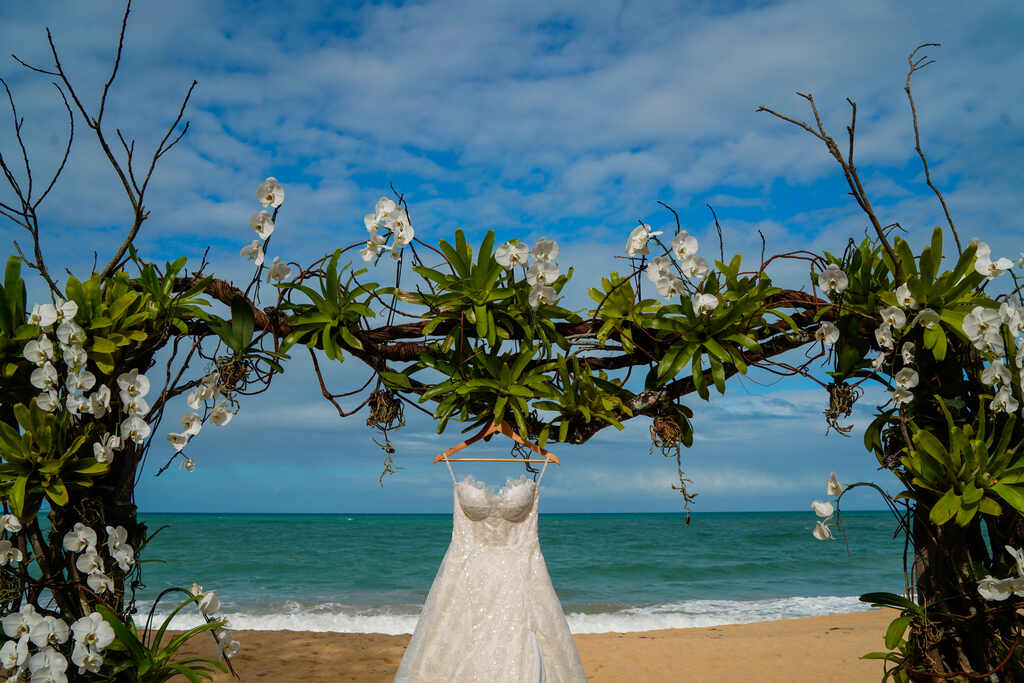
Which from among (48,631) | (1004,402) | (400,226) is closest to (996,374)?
(1004,402)

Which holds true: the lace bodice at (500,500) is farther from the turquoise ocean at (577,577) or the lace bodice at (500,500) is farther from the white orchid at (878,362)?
the turquoise ocean at (577,577)

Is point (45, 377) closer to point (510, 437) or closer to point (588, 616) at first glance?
point (510, 437)

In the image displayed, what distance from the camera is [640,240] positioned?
2385 millimetres

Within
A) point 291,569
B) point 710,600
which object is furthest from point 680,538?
point 291,569

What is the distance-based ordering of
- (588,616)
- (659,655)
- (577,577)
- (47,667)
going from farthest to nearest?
1. (577,577)
2. (588,616)
3. (659,655)
4. (47,667)

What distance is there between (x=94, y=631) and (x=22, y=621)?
22 cm

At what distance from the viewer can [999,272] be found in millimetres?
2307

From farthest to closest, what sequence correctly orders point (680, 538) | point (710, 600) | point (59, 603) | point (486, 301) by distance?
point (680, 538) → point (710, 600) → point (486, 301) → point (59, 603)

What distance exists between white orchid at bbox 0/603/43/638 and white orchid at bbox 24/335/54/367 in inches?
28.4

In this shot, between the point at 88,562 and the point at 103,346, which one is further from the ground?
the point at 103,346

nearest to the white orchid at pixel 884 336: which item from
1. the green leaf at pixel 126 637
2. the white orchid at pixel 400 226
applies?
the white orchid at pixel 400 226

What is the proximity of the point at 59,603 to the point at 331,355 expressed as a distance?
1.11m

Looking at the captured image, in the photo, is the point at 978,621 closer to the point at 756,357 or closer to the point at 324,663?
the point at 756,357

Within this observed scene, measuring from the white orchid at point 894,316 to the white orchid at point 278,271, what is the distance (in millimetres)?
1911
